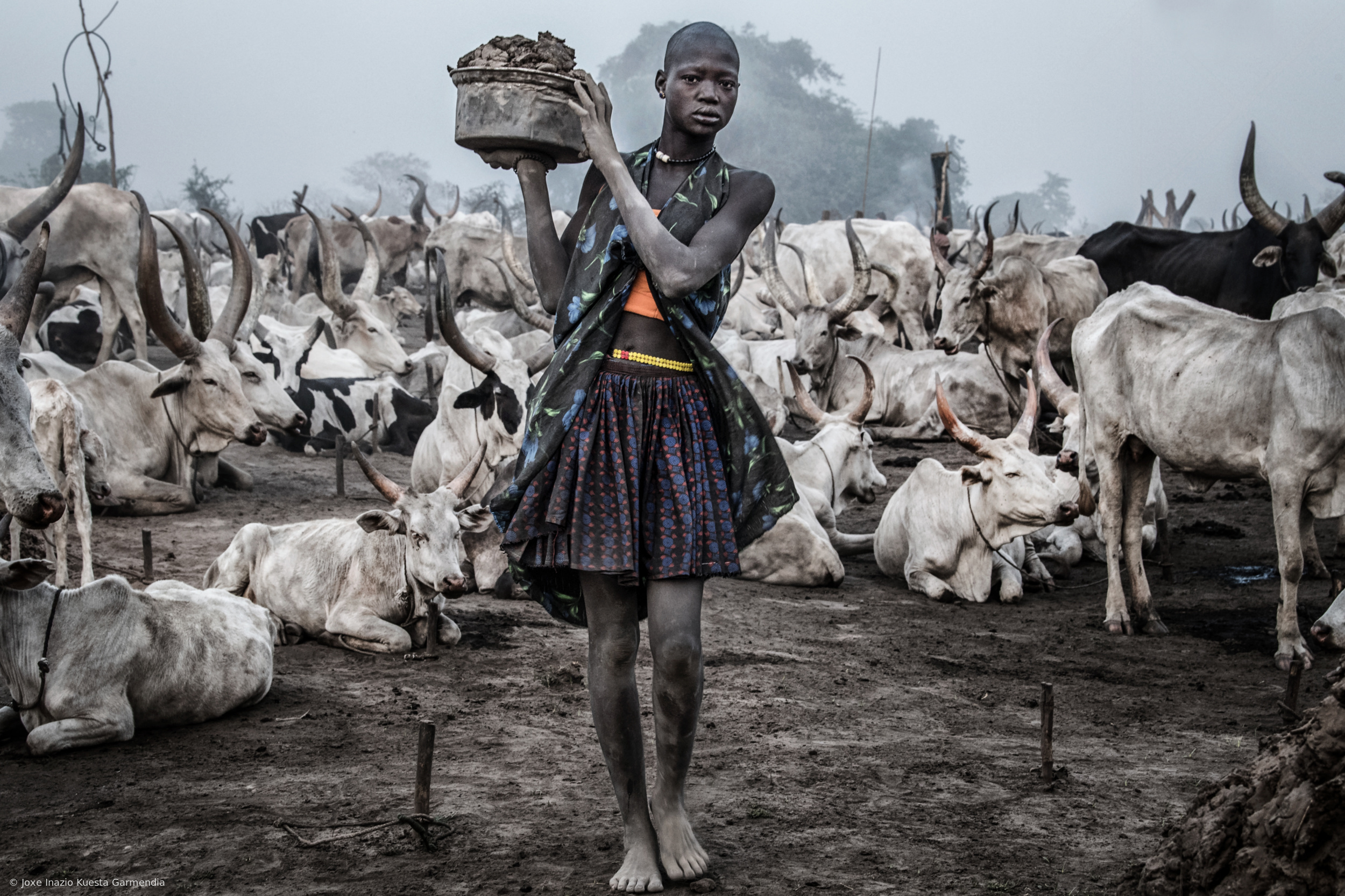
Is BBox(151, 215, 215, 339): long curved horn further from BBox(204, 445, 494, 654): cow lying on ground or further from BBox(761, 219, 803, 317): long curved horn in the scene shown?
BBox(761, 219, 803, 317): long curved horn

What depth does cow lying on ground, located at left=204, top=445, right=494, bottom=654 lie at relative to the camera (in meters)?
5.39

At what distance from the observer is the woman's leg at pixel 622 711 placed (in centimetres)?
278

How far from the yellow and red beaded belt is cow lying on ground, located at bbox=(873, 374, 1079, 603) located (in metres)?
4.17

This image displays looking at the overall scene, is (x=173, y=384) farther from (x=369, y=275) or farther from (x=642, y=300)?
(x=369, y=275)

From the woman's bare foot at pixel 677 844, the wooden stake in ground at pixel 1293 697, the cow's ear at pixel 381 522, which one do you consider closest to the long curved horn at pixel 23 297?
the cow's ear at pixel 381 522

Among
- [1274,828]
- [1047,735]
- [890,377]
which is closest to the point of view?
[1274,828]

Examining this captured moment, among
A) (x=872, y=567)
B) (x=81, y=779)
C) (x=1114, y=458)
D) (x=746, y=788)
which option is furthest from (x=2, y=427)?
(x=872, y=567)

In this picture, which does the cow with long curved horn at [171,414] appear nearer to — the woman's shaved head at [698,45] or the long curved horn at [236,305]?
the long curved horn at [236,305]

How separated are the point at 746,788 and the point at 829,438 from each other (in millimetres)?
5299

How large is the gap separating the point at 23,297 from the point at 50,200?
8.64 feet

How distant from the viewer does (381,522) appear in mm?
5406

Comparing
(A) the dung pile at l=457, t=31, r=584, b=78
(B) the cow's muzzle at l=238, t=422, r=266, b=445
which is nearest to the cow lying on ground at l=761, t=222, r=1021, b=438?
(B) the cow's muzzle at l=238, t=422, r=266, b=445

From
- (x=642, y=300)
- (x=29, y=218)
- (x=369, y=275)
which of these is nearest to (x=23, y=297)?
(x=642, y=300)

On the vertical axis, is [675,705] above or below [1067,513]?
below
